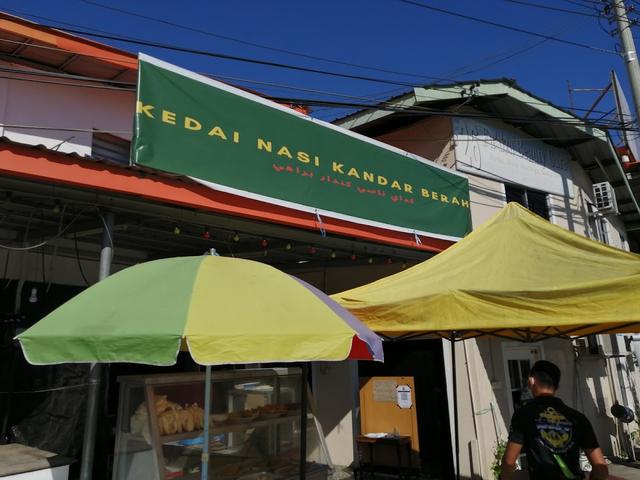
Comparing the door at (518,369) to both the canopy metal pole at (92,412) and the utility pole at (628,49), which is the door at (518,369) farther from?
the canopy metal pole at (92,412)

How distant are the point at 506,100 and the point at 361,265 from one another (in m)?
4.71

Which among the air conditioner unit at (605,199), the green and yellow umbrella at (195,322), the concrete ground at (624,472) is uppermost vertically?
the air conditioner unit at (605,199)

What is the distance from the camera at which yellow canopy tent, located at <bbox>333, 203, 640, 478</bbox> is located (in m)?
3.98

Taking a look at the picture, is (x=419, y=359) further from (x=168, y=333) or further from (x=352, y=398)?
(x=168, y=333)

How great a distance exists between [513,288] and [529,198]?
312 inches

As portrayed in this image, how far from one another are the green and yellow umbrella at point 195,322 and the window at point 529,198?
8.59m

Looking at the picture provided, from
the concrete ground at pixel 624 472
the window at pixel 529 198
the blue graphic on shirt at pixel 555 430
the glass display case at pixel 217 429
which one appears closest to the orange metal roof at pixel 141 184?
the glass display case at pixel 217 429

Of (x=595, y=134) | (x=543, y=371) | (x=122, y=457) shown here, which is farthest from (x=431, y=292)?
(x=595, y=134)

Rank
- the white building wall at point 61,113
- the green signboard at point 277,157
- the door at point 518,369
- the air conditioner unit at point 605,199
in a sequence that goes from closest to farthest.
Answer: the green signboard at point 277,157
the white building wall at point 61,113
the door at point 518,369
the air conditioner unit at point 605,199

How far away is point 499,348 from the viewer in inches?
373

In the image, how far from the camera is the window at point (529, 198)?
11085 millimetres

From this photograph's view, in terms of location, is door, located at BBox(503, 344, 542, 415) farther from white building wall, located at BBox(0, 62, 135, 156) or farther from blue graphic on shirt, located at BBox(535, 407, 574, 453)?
white building wall, located at BBox(0, 62, 135, 156)

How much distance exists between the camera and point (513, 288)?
426cm

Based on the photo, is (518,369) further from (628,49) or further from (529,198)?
(628,49)
